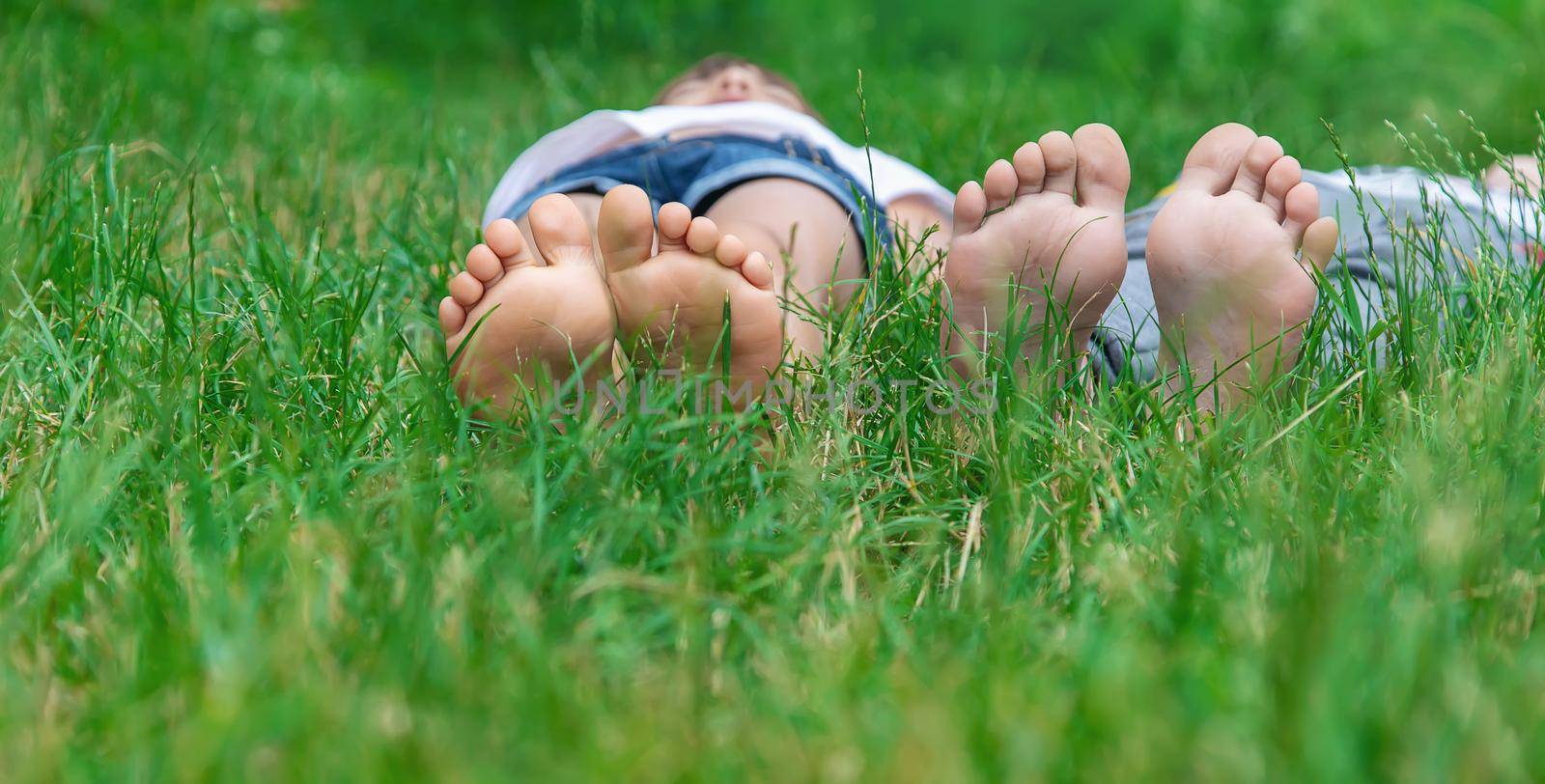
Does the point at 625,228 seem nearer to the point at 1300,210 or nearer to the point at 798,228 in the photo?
the point at 798,228

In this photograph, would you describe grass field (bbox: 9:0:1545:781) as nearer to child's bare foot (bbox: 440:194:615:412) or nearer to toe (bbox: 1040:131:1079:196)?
child's bare foot (bbox: 440:194:615:412)

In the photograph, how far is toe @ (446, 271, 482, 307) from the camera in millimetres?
1219

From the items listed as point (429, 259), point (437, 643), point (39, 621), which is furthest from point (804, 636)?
point (429, 259)

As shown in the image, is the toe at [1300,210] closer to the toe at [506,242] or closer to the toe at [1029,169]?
the toe at [1029,169]

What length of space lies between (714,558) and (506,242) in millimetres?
431

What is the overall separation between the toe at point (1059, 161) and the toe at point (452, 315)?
23.8 inches

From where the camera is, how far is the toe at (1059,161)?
127 cm

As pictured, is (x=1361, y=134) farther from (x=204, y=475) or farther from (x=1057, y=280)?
(x=204, y=475)

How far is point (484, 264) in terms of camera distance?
121 centimetres

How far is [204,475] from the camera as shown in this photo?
1.05m

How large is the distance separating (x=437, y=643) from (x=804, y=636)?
251 mm

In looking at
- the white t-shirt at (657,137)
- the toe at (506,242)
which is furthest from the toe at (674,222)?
the white t-shirt at (657,137)

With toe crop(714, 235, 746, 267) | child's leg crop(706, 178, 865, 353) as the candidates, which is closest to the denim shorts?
child's leg crop(706, 178, 865, 353)

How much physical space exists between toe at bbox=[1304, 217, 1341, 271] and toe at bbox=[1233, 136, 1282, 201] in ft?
0.23
